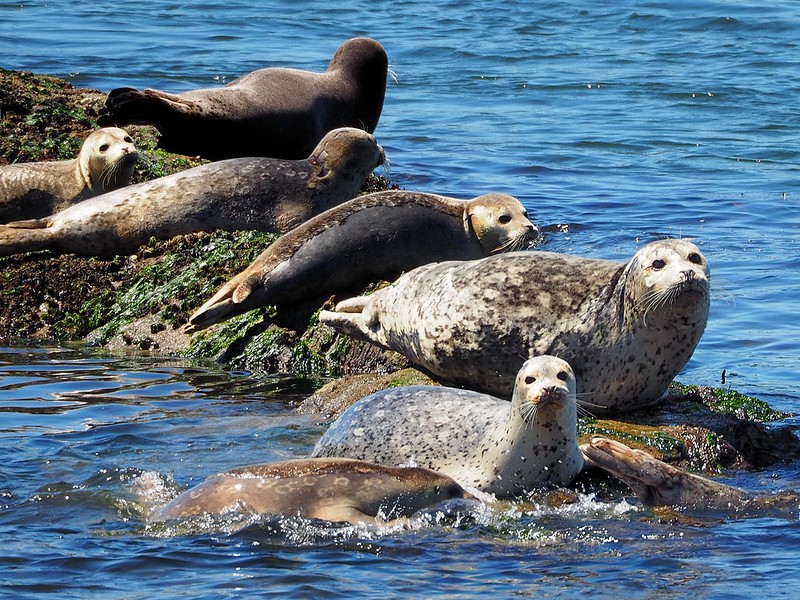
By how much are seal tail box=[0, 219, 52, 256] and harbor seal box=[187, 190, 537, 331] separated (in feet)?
4.89

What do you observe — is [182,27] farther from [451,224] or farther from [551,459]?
[551,459]

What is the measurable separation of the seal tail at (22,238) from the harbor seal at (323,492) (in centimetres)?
401

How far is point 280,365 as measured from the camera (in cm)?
780

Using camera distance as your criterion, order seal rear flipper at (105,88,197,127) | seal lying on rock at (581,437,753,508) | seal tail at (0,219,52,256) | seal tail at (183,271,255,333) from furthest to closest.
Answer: seal rear flipper at (105,88,197,127) → seal tail at (0,219,52,256) → seal tail at (183,271,255,333) → seal lying on rock at (581,437,753,508)

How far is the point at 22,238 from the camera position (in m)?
8.71

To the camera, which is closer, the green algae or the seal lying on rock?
the seal lying on rock

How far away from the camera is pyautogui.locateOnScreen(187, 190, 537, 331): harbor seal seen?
779 centimetres

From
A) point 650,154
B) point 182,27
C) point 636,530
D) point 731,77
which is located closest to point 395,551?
point 636,530

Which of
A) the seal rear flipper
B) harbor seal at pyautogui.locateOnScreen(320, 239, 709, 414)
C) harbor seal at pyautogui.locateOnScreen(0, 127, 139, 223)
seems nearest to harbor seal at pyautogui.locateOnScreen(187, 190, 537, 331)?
harbor seal at pyautogui.locateOnScreen(320, 239, 709, 414)

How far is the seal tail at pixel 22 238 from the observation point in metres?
8.70

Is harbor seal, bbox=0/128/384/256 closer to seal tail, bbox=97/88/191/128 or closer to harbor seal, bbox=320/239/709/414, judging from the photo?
seal tail, bbox=97/88/191/128

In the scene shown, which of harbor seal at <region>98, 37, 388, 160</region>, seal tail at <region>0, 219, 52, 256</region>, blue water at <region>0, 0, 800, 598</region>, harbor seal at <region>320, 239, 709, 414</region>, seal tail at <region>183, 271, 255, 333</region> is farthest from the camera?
harbor seal at <region>98, 37, 388, 160</region>

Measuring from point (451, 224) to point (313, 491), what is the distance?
3.33m

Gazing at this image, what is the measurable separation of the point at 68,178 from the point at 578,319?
14.0ft
